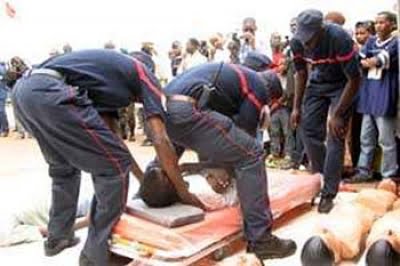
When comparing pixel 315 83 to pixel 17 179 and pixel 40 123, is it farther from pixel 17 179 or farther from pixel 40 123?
pixel 17 179

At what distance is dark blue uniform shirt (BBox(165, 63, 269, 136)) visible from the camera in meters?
3.13

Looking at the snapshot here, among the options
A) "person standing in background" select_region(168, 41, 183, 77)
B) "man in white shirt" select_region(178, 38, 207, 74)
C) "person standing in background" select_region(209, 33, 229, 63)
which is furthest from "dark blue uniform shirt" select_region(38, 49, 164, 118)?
"person standing in background" select_region(168, 41, 183, 77)

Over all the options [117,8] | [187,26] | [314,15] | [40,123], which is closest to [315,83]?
[314,15]

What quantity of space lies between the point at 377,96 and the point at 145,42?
4814 mm

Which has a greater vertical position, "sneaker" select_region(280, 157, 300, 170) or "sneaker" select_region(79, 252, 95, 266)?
"sneaker" select_region(79, 252, 95, 266)

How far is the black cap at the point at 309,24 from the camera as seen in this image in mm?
3422

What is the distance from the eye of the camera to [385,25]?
4.54 m

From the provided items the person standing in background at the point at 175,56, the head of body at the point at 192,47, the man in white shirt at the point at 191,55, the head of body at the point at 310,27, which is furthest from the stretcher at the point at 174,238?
the person standing in background at the point at 175,56

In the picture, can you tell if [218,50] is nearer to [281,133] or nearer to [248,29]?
[248,29]

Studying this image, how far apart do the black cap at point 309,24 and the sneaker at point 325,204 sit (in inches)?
40.3

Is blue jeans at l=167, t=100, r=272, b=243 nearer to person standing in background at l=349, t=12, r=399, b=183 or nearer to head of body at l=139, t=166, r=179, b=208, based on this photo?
head of body at l=139, t=166, r=179, b=208

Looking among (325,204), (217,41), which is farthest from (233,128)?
(217,41)

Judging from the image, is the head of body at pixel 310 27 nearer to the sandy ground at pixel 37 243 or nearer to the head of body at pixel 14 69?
the sandy ground at pixel 37 243

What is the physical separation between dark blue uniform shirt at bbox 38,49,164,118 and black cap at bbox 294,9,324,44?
1039 mm
